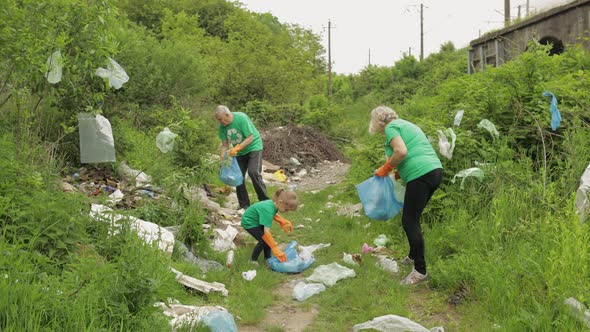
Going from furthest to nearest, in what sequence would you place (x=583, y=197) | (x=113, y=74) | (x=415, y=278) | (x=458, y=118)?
1. (x=458, y=118)
2. (x=113, y=74)
3. (x=415, y=278)
4. (x=583, y=197)

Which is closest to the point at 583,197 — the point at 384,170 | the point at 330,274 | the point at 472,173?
the point at 472,173

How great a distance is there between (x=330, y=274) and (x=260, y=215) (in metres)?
0.94

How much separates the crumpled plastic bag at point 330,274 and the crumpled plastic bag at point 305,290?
15 centimetres

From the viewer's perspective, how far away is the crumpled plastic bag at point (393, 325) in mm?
3577

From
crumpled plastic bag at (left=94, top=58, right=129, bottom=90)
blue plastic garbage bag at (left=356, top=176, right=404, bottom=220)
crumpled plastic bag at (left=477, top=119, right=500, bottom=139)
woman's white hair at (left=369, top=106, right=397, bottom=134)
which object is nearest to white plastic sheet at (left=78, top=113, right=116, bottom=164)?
crumpled plastic bag at (left=94, top=58, right=129, bottom=90)

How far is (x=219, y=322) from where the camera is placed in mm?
3471

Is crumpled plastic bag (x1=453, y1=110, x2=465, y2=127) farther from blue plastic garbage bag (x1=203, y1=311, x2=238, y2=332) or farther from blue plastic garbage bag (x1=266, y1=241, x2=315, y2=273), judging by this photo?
blue plastic garbage bag (x1=203, y1=311, x2=238, y2=332)

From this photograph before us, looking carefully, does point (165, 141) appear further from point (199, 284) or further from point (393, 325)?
point (393, 325)

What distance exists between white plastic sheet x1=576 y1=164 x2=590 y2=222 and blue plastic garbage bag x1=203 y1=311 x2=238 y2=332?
3.08 meters

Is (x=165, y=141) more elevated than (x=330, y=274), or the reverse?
(x=165, y=141)

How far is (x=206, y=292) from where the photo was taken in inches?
171

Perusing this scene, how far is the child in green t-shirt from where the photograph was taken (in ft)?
16.9

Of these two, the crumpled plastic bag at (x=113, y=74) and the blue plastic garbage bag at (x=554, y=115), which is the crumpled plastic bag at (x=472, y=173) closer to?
the blue plastic garbage bag at (x=554, y=115)

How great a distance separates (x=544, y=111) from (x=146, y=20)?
106 feet
